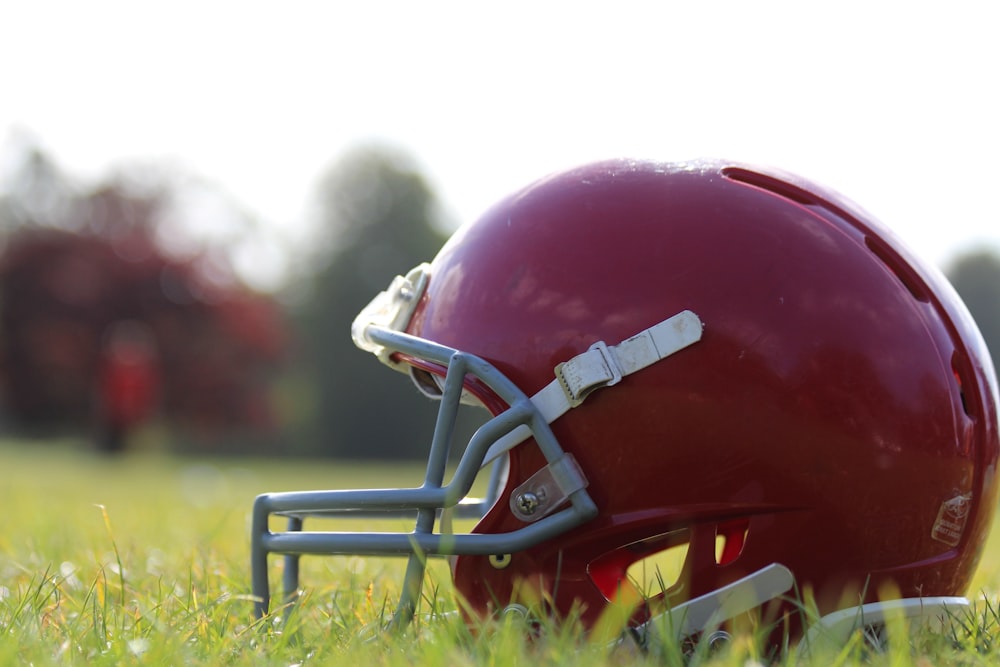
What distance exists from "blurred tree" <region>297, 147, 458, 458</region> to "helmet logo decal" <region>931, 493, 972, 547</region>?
28237 mm

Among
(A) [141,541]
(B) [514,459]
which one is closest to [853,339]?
(B) [514,459]

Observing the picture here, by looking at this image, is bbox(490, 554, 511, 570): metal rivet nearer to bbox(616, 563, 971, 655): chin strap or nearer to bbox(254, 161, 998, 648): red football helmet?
bbox(254, 161, 998, 648): red football helmet

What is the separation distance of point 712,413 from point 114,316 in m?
32.6

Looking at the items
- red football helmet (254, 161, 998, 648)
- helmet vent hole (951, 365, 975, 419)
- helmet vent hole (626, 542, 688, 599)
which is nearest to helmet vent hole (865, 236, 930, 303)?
red football helmet (254, 161, 998, 648)

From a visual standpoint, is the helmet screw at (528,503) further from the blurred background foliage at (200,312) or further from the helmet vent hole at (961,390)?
the blurred background foliage at (200,312)

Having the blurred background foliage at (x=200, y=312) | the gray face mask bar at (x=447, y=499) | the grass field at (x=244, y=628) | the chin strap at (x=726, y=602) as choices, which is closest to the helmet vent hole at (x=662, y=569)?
the grass field at (x=244, y=628)

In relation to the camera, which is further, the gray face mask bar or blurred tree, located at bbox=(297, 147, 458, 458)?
blurred tree, located at bbox=(297, 147, 458, 458)

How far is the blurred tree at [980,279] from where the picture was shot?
96.8ft

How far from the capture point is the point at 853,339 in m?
2.09

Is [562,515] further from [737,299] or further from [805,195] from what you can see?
[805,195]

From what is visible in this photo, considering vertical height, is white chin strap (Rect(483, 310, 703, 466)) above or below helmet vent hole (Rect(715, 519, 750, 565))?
above

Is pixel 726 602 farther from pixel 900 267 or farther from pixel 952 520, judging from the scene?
pixel 900 267

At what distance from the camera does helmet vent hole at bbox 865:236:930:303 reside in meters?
2.21

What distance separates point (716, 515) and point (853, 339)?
44cm
